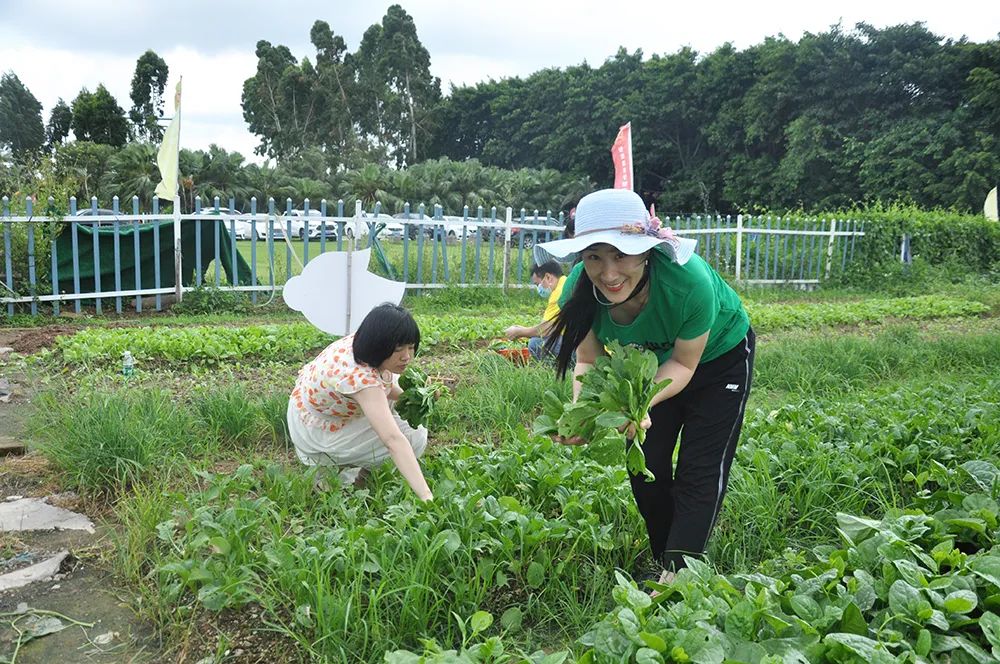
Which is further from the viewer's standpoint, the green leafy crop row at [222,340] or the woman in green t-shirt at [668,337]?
the green leafy crop row at [222,340]

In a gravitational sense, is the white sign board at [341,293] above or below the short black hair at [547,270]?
below

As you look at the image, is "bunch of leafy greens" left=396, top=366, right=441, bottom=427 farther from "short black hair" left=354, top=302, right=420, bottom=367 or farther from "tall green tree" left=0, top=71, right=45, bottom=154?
"tall green tree" left=0, top=71, right=45, bottom=154

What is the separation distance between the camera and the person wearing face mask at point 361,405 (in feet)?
10.0

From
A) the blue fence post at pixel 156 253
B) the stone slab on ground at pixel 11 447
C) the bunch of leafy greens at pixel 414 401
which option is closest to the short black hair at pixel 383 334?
the bunch of leafy greens at pixel 414 401

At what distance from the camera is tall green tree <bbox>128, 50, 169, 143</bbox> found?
1724 inches

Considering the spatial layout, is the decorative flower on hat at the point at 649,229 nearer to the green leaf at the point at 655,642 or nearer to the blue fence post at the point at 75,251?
the green leaf at the point at 655,642

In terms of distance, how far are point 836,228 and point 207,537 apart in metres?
16.4

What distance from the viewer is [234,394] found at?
13.7ft

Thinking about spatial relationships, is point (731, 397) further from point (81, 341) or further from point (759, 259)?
point (759, 259)

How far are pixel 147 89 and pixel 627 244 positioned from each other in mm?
50123

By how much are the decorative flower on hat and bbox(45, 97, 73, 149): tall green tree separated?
55.4 metres

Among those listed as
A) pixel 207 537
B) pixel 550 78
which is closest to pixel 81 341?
pixel 207 537

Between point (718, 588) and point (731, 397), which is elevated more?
point (731, 397)

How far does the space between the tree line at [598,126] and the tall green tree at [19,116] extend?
10cm
